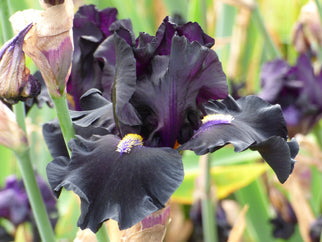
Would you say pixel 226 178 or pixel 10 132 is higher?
pixel 10 132

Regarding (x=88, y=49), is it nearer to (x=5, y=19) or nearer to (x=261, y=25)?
(x=5, y=19)

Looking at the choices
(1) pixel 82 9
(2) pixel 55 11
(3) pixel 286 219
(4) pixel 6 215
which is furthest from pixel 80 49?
(3) pixel 286 219

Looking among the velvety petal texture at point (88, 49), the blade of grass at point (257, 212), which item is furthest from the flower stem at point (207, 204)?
the velvety petal texture at point (88, 49)

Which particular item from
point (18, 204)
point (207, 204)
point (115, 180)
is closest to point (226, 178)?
point (207, 204)

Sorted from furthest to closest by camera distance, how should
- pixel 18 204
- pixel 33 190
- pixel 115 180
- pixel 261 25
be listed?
pixel 261 25, pixel 18 204, pixel 33 190, pixel 115 180

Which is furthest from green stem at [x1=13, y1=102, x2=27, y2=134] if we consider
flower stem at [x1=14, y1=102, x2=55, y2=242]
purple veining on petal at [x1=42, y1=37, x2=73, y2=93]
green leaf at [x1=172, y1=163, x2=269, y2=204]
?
green leaf at [x1=172, y1=163, x2=269, y2=204]

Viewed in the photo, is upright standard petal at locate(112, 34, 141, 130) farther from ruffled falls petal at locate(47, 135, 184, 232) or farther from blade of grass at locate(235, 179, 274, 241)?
blade of grass at locate(235, 179, 274, 241)
